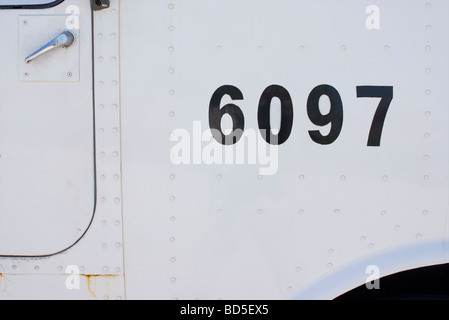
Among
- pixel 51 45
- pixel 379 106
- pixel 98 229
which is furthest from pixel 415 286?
pixel 51 45

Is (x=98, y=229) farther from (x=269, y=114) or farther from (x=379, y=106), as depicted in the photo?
(x=379, y=106)

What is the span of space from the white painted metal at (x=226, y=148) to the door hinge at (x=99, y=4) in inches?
1.0

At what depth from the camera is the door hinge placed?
133cm

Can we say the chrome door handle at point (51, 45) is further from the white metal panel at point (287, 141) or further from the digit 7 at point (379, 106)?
the digit 7 at point (379, 106)

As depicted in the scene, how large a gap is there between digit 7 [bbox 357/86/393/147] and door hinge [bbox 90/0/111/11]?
0.94m

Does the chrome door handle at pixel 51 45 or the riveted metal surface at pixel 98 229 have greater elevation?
the chrome door handle at pixel 51 45

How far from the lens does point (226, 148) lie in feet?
4.52

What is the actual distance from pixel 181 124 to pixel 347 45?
659mm

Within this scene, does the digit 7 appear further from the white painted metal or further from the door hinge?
the door hinge

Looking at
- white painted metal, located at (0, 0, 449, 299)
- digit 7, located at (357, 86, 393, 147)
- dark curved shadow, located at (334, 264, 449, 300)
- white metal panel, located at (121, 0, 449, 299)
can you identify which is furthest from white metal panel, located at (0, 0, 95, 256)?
dark curved shadow, located at (334, 264, 449, 300)

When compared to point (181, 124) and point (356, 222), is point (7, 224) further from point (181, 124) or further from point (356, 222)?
point (356, 222)

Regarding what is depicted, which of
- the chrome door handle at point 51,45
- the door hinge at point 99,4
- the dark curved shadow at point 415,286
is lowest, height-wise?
the dark curved shadow at point 415,286

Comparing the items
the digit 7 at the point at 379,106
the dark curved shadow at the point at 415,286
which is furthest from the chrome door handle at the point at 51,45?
the dark curved shadow at the point at 415,286

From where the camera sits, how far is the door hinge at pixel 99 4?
52.4 inches
